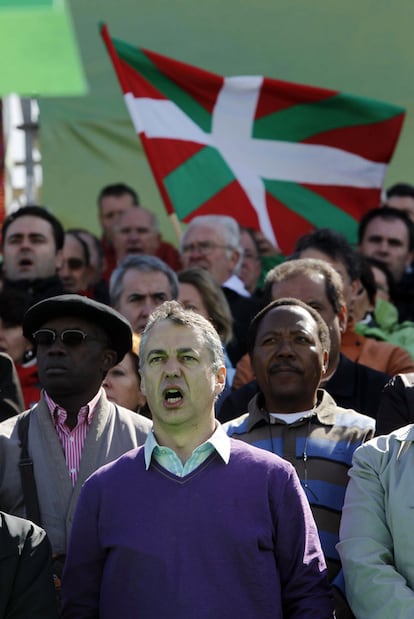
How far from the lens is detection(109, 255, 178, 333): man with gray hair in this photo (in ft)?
22.0

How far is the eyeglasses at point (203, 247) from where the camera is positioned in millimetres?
7871

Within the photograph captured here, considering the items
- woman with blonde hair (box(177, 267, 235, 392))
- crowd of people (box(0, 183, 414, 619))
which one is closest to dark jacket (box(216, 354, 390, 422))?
crowd of people (box(0, 183, 414, 619))

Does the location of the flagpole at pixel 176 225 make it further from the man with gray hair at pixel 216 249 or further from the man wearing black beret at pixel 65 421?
the man wearing black beret at pixel 65 421

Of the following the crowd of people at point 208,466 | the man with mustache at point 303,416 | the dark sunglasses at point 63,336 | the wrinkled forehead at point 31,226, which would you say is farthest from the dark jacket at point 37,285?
the man with mustache at point 303,416

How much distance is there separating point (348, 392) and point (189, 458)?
141 cm

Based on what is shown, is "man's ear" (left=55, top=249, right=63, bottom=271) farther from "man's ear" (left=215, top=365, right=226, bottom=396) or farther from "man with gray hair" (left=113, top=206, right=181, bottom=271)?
"man's ear" (left=215, top=365, right=226, bottom=396)

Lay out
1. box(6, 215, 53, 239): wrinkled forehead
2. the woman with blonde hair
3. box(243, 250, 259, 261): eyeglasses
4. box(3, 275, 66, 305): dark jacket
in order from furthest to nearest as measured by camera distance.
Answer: box(243, 250, 259, 261): eyeglasses
box(6, 215, 53, 239): wrinkled forehead
box(3, 275, 66, 305): dark jacket
the woman with blonde hair

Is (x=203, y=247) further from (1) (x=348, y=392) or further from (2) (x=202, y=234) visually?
(1) (x=348, y=392)

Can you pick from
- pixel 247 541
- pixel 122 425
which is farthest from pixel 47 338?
pixel 247 541

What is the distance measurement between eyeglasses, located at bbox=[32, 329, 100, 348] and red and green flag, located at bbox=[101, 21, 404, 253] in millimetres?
3764

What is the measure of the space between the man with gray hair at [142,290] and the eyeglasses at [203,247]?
1.03m

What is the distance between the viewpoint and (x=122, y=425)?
499 cm

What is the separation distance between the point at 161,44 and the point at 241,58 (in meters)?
0.66

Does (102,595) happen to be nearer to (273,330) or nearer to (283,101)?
(273,330)
